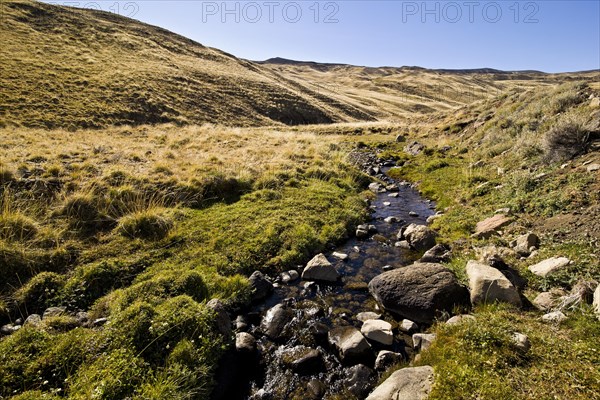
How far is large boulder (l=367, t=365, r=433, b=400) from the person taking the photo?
16.5 ft

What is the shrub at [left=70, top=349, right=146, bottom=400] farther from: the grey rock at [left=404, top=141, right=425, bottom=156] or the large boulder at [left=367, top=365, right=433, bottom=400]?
the grey rock at [left=404, top=141, right=425, bottom=156]

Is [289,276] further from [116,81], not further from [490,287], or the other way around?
[116,81]

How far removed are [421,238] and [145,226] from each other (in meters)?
9.98

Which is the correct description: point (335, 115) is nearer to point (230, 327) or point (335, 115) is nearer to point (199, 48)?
point (199, 48)

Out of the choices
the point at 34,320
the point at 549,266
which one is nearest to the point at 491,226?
the point at 549,266

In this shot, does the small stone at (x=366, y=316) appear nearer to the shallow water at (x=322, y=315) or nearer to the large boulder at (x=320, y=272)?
the shallow water at (x=322, y=315)

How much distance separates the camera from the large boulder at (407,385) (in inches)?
199

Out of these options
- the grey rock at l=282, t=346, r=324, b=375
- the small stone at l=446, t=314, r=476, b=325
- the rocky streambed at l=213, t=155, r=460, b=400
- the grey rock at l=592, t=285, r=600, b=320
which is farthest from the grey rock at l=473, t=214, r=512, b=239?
the grey rock at l=282, t=346, r=324, b=375

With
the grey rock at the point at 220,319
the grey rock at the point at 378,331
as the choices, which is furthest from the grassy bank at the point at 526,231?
the grey rock at the point at 220,319

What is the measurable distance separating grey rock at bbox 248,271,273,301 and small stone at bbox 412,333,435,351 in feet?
13.7

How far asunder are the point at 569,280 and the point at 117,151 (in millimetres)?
20648

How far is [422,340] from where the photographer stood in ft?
21.9

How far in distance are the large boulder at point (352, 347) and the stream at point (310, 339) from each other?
102mm

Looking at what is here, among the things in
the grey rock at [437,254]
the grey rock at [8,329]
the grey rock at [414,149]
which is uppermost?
the grey rock at [414,149]
